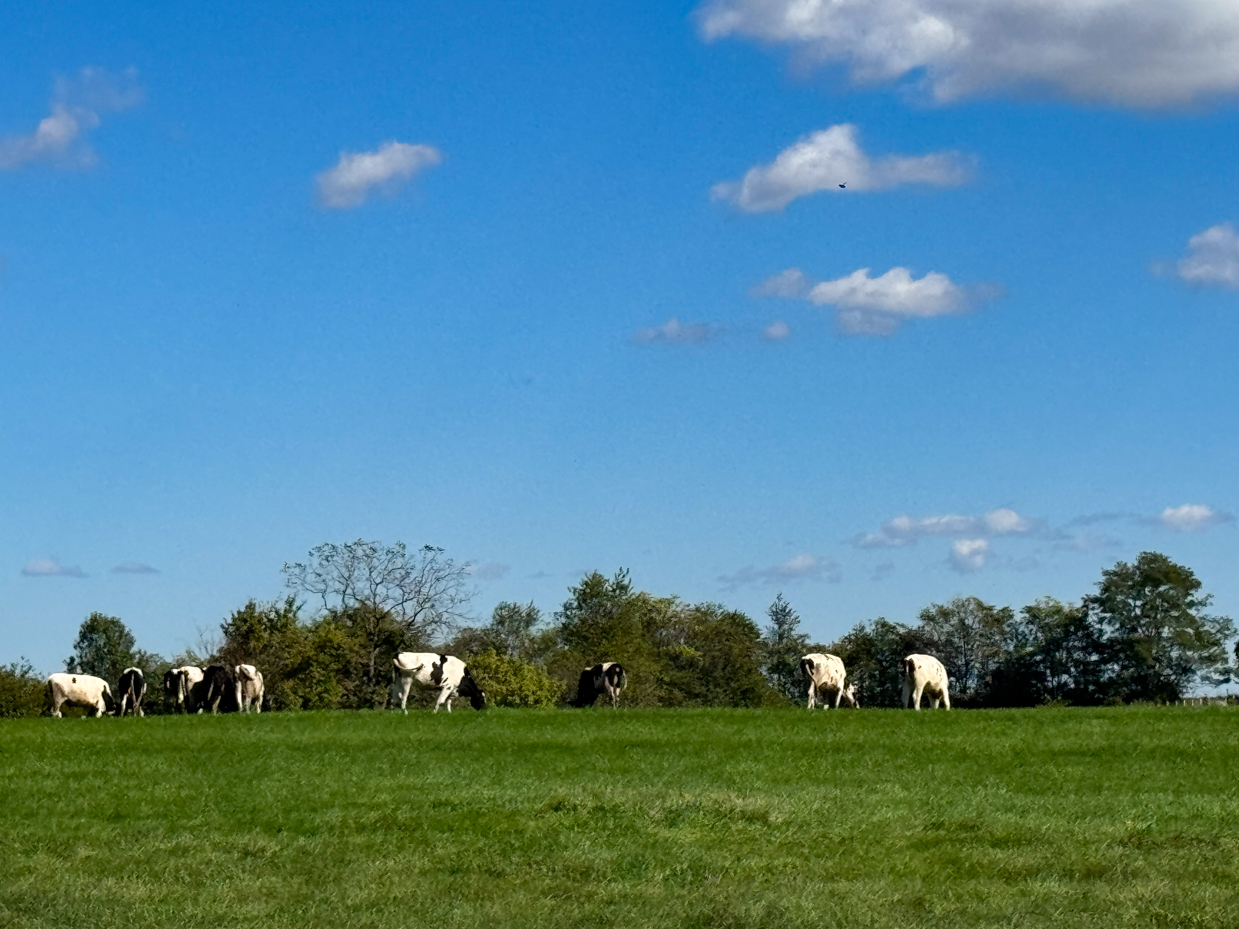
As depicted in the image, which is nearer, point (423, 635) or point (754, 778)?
point (754, 778)

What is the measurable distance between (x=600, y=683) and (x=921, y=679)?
11.5 metres

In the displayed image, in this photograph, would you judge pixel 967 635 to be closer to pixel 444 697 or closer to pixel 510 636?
pixel 510 636

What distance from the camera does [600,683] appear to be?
53.4 m

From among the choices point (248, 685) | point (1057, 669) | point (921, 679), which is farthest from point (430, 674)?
point (1057, 669)

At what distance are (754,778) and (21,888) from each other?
37.6 feet

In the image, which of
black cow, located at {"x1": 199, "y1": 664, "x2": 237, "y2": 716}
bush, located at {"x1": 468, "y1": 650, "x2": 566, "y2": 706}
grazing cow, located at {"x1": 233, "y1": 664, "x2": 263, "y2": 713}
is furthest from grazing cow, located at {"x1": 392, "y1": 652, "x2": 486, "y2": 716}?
bush, located at {"x1": 468, "y1": 650, "x2": 566, "y2": 706}

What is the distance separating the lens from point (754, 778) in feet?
79.5

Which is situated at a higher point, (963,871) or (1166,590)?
(1166,590)

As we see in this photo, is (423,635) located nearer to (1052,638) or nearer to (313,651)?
(313,651)

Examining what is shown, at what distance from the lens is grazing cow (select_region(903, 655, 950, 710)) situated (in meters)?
45.9

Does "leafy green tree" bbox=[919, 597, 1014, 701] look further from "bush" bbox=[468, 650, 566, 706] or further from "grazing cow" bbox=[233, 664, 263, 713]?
"grazing cow" bbox=[233, 664, 263, 713]

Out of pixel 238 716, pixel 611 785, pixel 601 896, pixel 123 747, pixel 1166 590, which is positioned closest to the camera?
pixel 601 896

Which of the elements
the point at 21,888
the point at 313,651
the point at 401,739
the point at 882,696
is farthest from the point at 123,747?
the point at 882,696

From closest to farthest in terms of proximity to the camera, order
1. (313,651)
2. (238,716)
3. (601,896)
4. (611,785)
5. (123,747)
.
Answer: (601,896), (611,785), (123,747), (238,716), (313,651)
